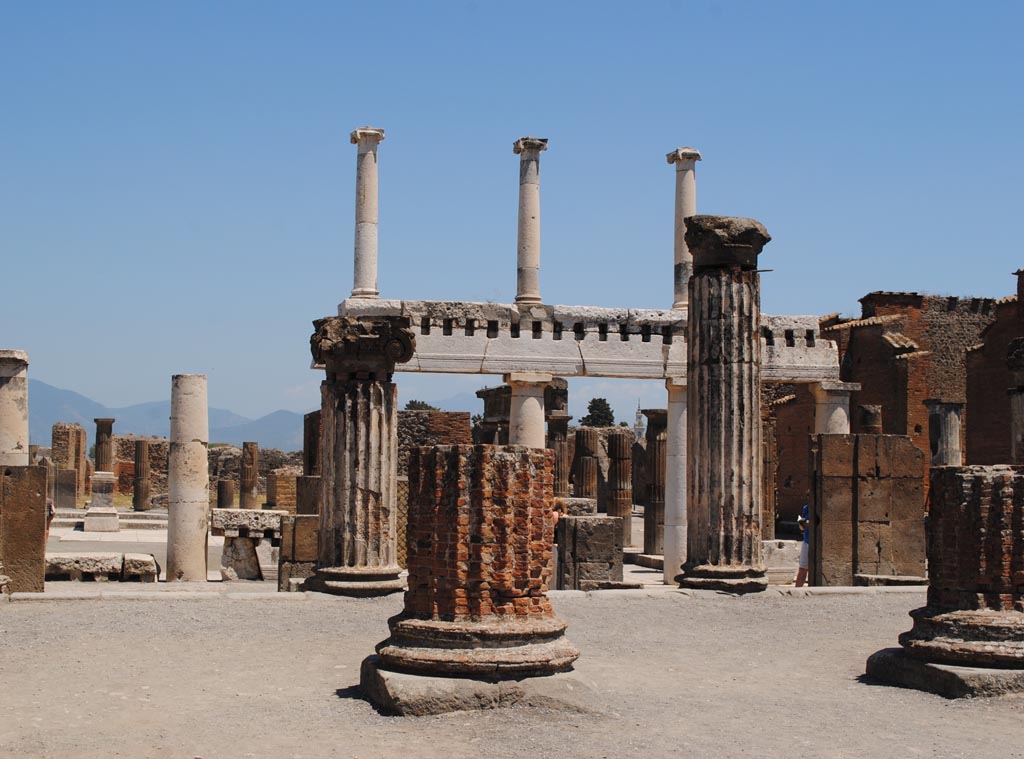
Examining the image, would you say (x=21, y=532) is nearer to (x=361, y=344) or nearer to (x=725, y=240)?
(x=361, y=344)

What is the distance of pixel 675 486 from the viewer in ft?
60.6

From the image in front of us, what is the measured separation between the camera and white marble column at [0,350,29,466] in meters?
17.2

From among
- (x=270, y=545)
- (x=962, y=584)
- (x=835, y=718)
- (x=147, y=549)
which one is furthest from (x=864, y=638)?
(x=147, y=549)

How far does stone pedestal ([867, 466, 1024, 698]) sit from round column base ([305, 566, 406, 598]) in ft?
15.5

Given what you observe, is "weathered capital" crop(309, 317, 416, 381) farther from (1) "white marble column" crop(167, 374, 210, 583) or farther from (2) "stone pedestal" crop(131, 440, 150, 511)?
→ (2) "stone pedestal" crop(131, 440, 150, 511)

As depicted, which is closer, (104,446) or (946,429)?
(946,429)

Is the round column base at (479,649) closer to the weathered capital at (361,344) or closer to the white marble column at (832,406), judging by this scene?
the weathered capital at (361,344)

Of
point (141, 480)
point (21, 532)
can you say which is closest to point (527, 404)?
point (21, 532)

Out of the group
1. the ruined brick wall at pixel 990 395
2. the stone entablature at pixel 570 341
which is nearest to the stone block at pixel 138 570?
the stone entablature at pixel 570 341

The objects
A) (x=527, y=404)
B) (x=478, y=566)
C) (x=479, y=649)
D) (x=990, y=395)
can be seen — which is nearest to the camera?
(x=479, y=649)

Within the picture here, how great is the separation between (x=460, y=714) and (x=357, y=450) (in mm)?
5172

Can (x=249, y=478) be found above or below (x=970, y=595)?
above

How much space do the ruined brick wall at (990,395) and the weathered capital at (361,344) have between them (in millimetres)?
23118

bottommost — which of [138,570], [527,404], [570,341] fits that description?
[138,570]
